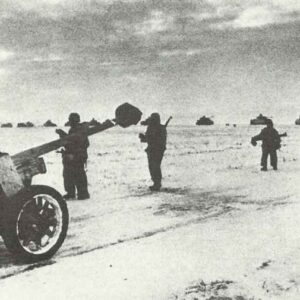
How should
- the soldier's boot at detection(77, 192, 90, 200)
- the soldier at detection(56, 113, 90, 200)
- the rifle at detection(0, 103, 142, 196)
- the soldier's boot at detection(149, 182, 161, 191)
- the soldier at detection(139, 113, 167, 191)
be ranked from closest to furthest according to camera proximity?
the rifle at detection(0, 103, 142, 196) < the soldier at detection(56, 113, 90, 200) < the soldier's boot at detection(77, 192, 90, 200) < the soldier's boot at detection(149, 182, 161, 191) < the soldier at detection(139, 113, 167, 191)

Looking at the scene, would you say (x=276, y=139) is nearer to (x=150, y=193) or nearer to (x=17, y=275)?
(x=150, y=193)

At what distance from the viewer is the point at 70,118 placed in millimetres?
11125

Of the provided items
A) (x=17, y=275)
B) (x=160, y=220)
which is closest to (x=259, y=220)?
(x=160, y=220)

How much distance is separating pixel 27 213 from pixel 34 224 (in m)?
0.15

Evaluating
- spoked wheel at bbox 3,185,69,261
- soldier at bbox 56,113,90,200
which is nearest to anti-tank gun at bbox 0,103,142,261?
spoked wheel at bbox 3,185,69,261

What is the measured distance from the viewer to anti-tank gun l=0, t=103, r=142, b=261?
574cm

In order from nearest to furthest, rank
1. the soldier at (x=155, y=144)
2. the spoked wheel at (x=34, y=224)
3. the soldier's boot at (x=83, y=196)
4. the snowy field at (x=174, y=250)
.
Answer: the snowy field at (x=174, y=250) < the spoked wheel at (x=34, y=224) < the soldier's boot at (x=83, y=196) < the soldier at (x=155, y=144)

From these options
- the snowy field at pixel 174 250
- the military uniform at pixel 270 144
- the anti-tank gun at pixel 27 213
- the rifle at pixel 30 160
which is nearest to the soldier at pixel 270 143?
the military uniform at pixel 270 144

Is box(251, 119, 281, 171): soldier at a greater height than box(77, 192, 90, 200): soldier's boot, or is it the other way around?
box(251, 119, 281, 171): soldier

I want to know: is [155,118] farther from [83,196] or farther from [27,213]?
[27,213]

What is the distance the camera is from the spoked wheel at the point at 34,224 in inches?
226

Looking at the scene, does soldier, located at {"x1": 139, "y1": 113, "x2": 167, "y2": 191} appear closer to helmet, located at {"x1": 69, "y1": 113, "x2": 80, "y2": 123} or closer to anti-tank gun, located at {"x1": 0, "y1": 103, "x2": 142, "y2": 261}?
helmet, located at {"x1": 69, "y1": 113, "x2": 80, "y2": 123}

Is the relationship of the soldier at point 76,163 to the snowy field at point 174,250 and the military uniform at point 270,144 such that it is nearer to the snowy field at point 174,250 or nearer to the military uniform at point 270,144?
the snowy field at point 174,250

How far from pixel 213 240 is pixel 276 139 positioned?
34.2 ft
